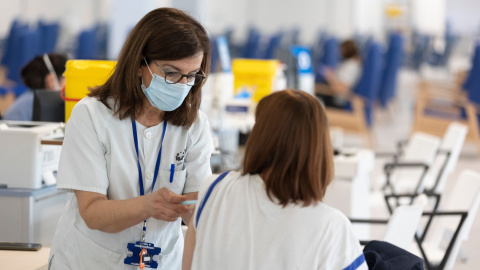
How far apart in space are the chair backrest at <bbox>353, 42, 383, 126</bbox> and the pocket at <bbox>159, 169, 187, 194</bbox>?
6392 mm

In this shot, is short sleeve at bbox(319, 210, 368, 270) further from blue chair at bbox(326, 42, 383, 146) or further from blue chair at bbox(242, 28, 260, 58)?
blue chair at bbox(242, 28, 260, 58)

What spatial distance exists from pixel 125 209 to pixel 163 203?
0.35 feet

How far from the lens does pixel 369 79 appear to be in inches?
322

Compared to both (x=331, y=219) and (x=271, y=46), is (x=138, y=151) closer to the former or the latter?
(x=331, y=219)

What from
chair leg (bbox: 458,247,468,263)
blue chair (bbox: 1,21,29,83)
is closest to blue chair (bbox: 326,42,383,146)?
chair leg (bbox: 458,247,468,263)

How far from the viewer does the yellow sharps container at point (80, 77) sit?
8.18 ft

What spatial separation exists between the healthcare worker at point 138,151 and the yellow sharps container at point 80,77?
0.71 meters

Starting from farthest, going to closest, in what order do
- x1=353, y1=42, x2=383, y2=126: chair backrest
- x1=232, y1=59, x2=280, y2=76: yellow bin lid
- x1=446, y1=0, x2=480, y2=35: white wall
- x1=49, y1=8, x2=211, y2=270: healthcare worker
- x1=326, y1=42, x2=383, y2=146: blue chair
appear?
x1=446, y1=0, x2=480, y2=35: white wall
x1=353, y1=42, x2=383, y2=126: chair backrest
x1=326, y1=42, x2=383, y2=146: blue chair
x1=232, y1=59, x2=280, y2=76: yellow bin lid
x1=49, y1=8, x2=211, y2=270: healthcare worker

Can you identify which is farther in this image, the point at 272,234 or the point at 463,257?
the point at 463,257

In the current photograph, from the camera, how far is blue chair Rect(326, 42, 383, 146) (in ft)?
25.4

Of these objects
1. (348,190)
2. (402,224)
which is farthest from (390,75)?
(402,224)

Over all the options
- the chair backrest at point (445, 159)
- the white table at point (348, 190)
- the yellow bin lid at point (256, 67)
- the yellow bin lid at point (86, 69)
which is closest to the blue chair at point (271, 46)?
the yellow bin lid at point (256, 67)

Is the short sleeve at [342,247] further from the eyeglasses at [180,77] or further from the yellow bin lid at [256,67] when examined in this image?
the yellow bin lid at [256,67]

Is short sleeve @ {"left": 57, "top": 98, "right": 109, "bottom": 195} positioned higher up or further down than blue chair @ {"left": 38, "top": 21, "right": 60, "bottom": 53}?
higher up
